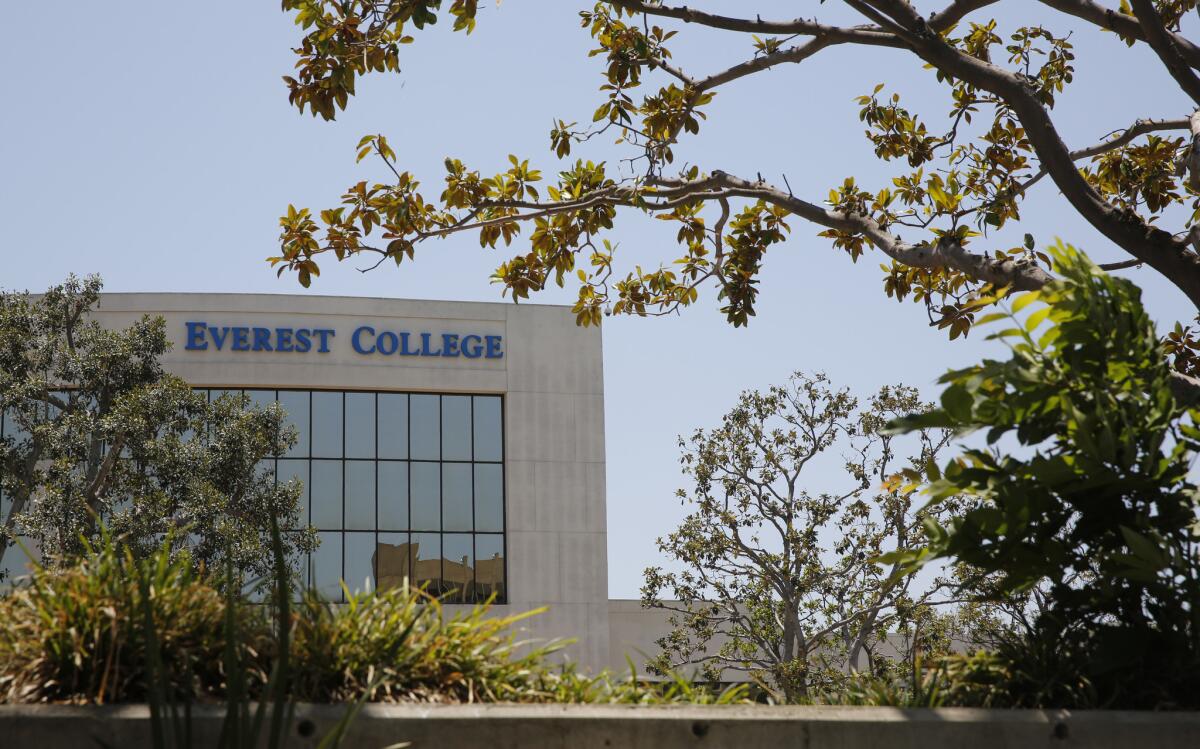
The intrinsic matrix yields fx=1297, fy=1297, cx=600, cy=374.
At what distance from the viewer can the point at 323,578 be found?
34.4 meters

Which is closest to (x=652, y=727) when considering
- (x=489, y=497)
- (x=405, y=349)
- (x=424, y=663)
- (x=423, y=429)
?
(x=424, y=663)

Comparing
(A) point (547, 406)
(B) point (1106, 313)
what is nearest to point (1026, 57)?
(B) point (1106, 313)

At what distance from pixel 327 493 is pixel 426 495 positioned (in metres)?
2.69

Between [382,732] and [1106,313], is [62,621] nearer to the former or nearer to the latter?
[382,732]

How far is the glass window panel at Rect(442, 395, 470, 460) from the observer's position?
36656 millimetres

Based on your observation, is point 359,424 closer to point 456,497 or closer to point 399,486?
point 399,486

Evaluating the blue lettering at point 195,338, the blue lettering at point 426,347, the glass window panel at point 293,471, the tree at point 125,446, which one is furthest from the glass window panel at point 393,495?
the tree at point 125,446

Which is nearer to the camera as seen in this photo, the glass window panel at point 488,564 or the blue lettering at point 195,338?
the blue lettering at point 195,338

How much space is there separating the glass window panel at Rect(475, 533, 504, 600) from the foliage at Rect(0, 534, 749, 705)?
31.1 meters

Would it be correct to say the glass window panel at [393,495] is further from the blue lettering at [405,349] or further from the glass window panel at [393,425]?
the blue lettering at [405,349]

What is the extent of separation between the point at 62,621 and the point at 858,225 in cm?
597

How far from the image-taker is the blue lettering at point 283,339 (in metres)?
35.9

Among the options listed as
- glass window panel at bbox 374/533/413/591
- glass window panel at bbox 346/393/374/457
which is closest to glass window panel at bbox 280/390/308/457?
glass window panel at bbox 346/393/374/457

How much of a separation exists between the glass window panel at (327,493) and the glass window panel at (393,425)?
1389 mm
